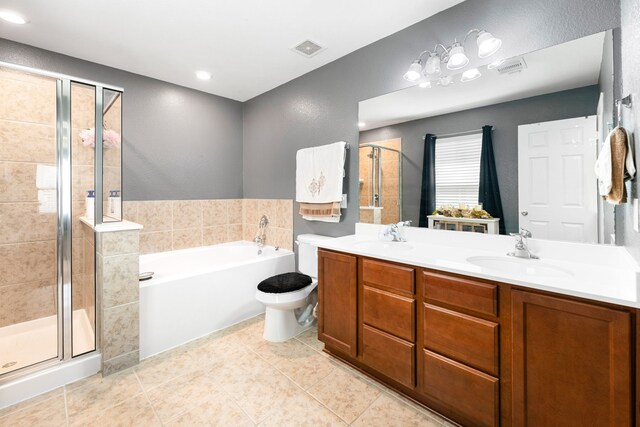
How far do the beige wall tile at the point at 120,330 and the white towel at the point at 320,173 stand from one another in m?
1.67

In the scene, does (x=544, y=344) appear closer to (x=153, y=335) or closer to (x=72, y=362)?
(x=153, y=335)

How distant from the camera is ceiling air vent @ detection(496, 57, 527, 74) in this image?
161 centimetres

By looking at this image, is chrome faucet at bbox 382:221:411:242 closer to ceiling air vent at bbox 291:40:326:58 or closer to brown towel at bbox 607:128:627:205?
brown towel at bbox 607:128:627:205

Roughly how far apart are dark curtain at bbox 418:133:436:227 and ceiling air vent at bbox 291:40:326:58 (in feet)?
4.01

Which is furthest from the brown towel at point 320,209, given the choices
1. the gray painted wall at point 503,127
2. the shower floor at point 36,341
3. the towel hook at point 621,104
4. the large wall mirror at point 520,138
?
the shower floor at point 36,341

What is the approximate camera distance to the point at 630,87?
115 cm

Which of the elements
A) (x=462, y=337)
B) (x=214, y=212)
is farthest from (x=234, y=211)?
(x=462, y=337)

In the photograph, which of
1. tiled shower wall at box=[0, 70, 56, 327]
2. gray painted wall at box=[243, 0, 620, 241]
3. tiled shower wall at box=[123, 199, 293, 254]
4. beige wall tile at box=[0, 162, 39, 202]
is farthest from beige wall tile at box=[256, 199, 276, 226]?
beige wall tile at box=[0, 162, 39, 202]

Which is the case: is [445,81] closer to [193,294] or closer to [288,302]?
[288,302]

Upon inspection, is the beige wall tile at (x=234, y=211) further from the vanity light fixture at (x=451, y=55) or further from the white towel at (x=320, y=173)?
the vanity light fixture at (x=451, y=55)

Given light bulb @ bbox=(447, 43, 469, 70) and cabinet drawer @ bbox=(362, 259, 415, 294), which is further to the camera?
light bulb @ bbox=(447, 43, 469, 70)

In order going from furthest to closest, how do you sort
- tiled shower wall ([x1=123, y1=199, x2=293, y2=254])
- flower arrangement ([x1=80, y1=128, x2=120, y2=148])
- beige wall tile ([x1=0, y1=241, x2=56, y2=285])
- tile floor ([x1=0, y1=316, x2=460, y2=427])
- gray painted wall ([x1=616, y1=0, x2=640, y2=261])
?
tiled shower wall ([x1=123, y1=199, x2=293, y2=254])
beige wall tile ([x1=0, y1=241, x2=56, y2=285])
flower arrangement ([x1=80, y1=128, x2=120, y2=148])
tile floor ([x1=0, y1=316, x2=460, y2=427])
gray painted wall ([x1=616, y1=0, x2=640, y2=261])

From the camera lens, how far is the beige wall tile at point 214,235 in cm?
341

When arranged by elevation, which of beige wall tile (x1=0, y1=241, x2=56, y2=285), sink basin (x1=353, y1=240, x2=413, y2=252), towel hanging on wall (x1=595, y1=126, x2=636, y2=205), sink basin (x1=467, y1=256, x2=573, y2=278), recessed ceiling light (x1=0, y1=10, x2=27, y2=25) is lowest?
beige wall tile (x1=0, y1=241, x2=56, y2=285)
